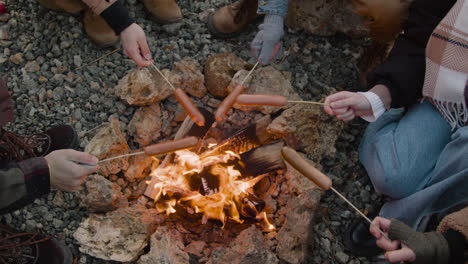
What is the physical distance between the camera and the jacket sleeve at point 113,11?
239 cm

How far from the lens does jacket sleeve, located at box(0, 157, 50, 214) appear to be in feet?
6.31

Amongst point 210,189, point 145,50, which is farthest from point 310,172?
point 145,50

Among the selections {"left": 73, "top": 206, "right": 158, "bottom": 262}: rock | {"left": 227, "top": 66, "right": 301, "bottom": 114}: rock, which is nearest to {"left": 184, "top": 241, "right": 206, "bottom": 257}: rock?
{"left": 73, "top": 206, "right": 158, "bottom": 262}: rock

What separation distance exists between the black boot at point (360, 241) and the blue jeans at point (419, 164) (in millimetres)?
172

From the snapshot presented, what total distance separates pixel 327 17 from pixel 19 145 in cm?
223

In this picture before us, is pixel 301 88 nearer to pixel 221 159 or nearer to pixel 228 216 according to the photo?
pixel 221 159

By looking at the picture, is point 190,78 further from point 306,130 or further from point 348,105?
point 348,105

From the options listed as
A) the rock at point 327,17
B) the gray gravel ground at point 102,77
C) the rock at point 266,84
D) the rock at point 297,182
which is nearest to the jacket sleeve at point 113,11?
the gray gravel ground at point 102,77

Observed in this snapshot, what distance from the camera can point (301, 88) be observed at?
283cm

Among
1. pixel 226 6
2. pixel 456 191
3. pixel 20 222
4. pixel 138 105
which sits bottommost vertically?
pixel 456 191

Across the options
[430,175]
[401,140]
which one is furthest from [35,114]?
[430,175]

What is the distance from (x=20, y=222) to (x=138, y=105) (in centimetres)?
101

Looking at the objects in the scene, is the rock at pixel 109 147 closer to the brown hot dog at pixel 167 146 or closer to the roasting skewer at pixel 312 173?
the brown hot dog at pixel 167 146

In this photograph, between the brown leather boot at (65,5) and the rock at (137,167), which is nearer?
the rock at (137,167)
